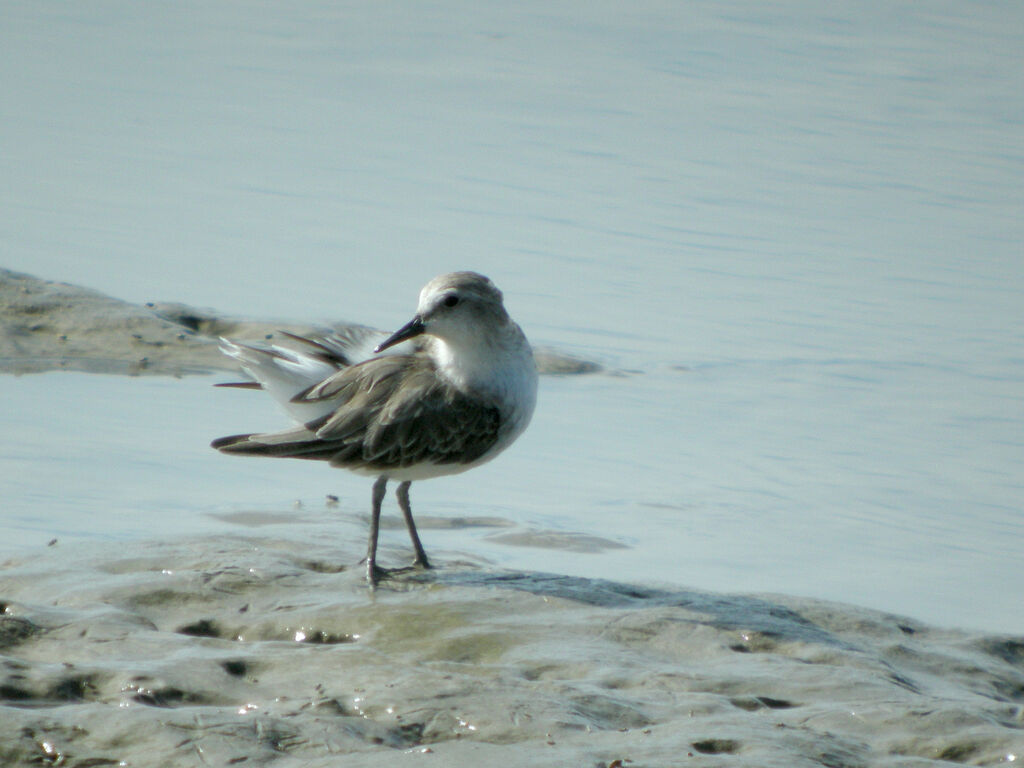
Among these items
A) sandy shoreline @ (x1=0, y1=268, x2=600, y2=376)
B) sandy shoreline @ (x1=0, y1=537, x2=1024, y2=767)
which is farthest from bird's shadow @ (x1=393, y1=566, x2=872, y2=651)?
sandy shoreline @ (x1=0, y1=268, x2=600, y2=376)

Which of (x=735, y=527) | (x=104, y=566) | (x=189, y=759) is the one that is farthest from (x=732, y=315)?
(x=189, y=759)

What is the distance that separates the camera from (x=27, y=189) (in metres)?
13.6

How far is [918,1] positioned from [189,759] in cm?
2295

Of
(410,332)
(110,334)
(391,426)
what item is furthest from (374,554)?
(110,334)

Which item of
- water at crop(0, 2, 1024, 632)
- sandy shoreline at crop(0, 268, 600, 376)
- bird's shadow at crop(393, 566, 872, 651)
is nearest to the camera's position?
bird's shadow at crop(393, 566, 872, 651)

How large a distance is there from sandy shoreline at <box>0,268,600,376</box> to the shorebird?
3501mm

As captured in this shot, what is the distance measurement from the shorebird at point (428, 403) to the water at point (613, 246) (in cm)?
107

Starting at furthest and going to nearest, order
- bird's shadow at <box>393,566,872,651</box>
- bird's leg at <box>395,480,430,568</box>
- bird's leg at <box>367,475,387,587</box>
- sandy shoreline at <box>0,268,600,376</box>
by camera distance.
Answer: sandy shoreline at <box>0,268,600,376</box> < bird's leg at <box>395,480,430,568</box> < bird's leg at <box>367,475,387,587</box> < bird's shadow at <box>393,566,872,651</box>

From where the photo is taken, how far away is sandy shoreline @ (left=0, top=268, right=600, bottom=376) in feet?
31.6

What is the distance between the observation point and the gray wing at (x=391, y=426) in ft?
20.1

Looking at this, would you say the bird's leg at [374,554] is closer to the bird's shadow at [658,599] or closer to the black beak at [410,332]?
the bird's shadow at [658,599]

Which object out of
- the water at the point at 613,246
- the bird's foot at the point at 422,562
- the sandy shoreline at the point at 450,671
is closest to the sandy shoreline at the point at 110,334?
the water at the point at 613,246

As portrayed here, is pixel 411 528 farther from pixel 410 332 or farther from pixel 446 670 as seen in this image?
pixel 446 670

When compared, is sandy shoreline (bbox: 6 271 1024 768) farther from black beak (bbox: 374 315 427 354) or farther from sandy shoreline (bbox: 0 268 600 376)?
sandy shoreline (bbox: 0 268 600 376)
